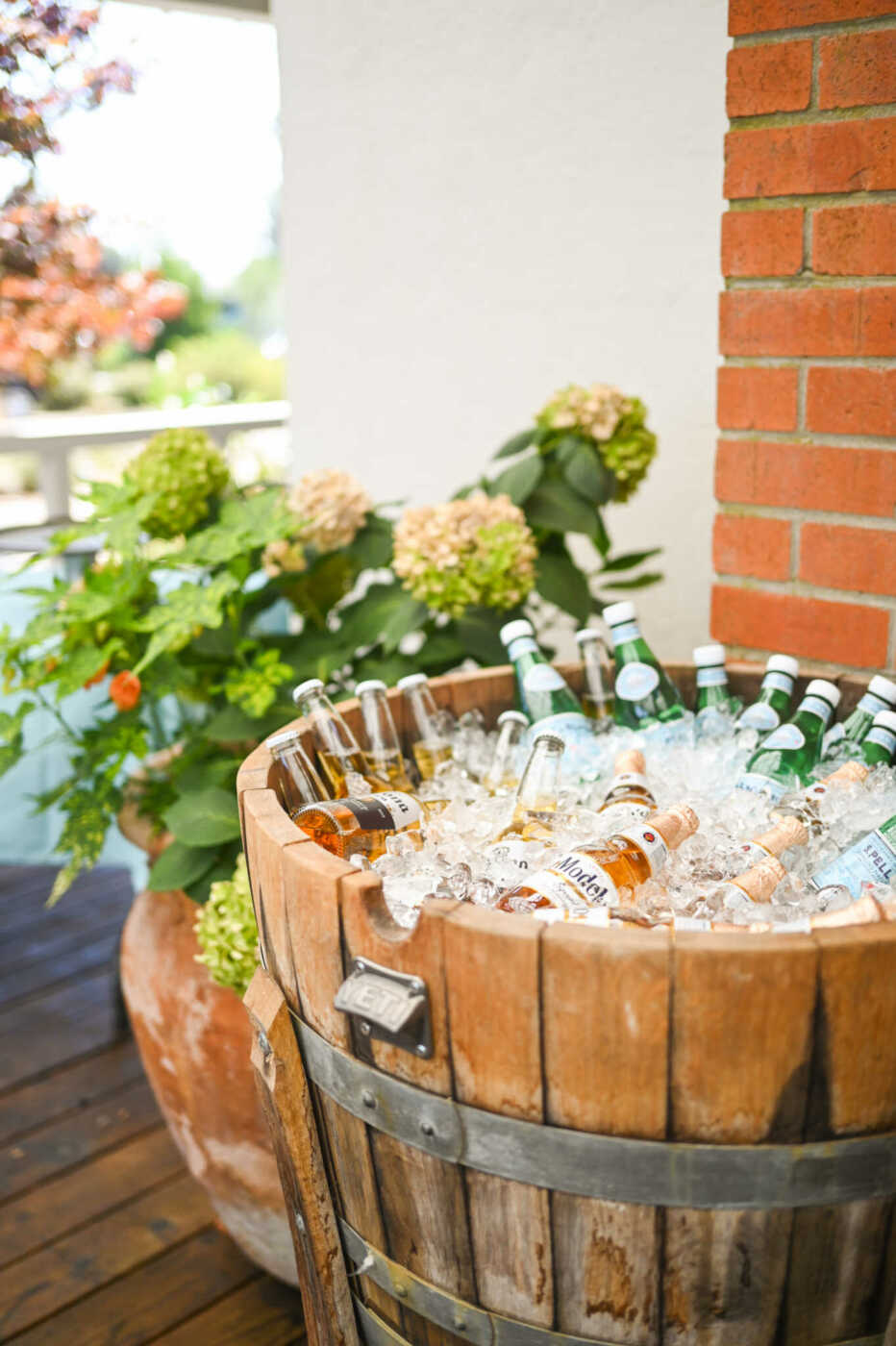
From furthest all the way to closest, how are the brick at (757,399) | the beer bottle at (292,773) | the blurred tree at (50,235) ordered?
the blurred tree at (50,235) < the brick at (757,399) < the beer bottle at (292,773)

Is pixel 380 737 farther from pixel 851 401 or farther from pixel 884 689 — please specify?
pixel 851 401

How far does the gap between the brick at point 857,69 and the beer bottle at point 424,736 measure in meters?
0.92

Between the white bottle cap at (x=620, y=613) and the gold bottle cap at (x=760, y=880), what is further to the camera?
the white bottle cap at (x=620, y=613)

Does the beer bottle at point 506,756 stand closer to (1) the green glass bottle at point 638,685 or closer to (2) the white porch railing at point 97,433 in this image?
(1) the green glass bottle at point 638,685

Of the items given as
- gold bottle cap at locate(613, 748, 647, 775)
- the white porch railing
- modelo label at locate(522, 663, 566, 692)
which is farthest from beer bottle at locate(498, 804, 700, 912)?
the white porch railing

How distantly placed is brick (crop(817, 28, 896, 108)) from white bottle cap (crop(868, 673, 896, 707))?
72cm

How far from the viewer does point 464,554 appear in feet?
5.17

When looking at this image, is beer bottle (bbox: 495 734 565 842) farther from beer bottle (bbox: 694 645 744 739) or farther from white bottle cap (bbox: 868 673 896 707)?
white bottle cap (bbox: 868 673 896 707)

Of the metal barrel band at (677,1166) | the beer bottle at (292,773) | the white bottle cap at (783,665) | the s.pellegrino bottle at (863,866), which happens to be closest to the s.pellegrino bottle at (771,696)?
the white bottle cap at (783,665)

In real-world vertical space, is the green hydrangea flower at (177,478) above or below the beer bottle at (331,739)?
above

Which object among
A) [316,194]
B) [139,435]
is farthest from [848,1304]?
[139,435]

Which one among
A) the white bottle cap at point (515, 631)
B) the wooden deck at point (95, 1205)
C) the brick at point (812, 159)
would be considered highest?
the brick at point (812, 159)

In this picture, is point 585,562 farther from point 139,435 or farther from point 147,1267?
point 139,435

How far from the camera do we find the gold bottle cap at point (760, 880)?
98cm
